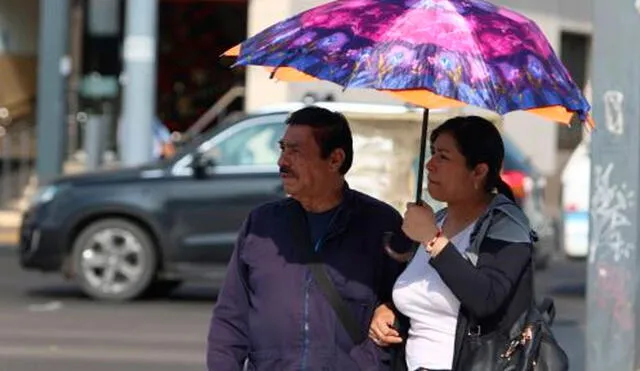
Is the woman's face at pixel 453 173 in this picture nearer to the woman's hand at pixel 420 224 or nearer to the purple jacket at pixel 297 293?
the woman's hand at pixel 420 224

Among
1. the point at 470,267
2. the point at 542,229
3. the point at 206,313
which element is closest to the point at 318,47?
the point at 470,267

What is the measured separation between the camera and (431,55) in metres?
4.29

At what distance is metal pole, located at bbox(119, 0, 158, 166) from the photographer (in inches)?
758

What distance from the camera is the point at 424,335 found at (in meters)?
4.36

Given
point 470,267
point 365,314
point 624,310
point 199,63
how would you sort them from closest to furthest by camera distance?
point 470,267 → point 365,314 → point 624,310 → point 199,63

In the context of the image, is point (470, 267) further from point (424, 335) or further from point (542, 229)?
point (542, 229)

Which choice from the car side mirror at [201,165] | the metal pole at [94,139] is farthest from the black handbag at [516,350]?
the metal pole at [94,139]

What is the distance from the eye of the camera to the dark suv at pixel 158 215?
13.8 m

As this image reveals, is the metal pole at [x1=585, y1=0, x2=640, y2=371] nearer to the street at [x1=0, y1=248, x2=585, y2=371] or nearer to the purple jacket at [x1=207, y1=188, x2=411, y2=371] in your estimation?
the purple jacket at [x1=207, y1=188, x2=411, y2=371]

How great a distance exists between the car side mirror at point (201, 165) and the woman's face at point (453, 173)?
31.6 feet

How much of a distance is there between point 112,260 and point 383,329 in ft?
32.5

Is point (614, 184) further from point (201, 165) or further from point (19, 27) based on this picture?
point (19, 27)

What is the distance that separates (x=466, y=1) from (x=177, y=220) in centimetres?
953

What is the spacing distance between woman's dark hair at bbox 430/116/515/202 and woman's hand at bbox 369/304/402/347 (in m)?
0.44
